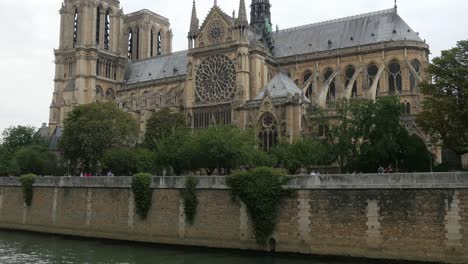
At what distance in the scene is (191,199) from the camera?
104ft

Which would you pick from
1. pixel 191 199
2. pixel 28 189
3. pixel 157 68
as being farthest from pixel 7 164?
pixel 191 199

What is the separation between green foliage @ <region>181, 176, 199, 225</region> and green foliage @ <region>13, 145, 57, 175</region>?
32.6 metres

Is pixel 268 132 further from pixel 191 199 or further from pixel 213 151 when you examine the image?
pixel 191 199

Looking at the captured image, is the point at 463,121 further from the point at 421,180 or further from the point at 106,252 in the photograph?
the point at 106,252

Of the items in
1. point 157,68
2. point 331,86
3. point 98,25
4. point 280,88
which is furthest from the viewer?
point 98,25

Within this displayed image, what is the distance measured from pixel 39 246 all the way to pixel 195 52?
38.0 meters

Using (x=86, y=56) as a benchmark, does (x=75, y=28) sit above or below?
above

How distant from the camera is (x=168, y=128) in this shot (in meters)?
62.4

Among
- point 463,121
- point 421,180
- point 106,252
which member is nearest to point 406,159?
point 463,121

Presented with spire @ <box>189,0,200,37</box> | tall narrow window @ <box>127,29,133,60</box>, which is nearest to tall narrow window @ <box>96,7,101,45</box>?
tall narrow window @ <box>127,29,133,60</box>

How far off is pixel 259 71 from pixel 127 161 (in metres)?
22.1

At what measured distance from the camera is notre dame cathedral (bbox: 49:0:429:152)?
2128 inches

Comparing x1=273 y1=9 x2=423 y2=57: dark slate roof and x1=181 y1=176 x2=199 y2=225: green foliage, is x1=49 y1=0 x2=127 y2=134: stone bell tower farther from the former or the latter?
x1=181 y1=176 x2=199 y2=225: green foliage

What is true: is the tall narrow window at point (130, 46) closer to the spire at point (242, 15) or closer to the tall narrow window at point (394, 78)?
the spire at point (242, 15)
